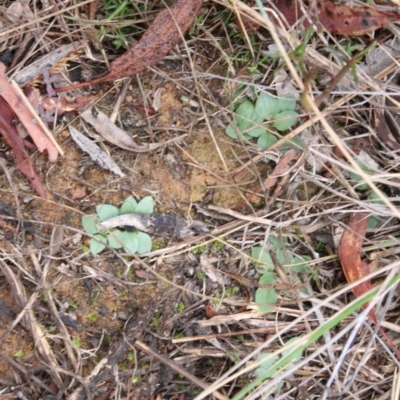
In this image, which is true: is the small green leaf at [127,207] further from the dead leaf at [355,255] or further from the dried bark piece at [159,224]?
the dead leaf at [355,255]

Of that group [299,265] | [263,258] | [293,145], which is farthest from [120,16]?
[299,265]

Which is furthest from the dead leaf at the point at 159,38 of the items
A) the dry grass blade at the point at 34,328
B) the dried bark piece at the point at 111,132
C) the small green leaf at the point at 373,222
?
the small green leaf at the point at 373,222

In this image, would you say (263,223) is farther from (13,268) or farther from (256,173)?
(13,268)

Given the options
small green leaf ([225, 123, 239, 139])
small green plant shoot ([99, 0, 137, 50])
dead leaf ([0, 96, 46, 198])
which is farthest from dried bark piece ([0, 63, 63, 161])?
small green leaf ([225, 123, 239, 139])

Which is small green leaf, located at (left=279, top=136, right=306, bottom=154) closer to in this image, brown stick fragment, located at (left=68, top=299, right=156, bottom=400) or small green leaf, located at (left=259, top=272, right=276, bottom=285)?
small green leaf, located at (left=259, top=272, right=276, bottom=285)

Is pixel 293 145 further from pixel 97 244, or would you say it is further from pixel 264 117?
pixel 97 244

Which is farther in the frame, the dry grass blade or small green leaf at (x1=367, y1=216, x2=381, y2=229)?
small green leaf at (x1=367, y1=216, x2=381, y2=229)

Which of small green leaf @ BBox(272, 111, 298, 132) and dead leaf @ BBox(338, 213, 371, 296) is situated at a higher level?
small green leaf @ BBox(272, 111, 298, 132)
